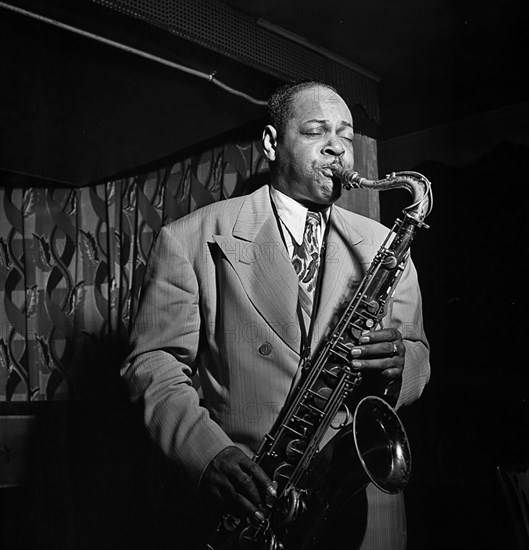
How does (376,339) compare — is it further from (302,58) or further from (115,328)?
(115,328)

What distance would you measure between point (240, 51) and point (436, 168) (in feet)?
2.44

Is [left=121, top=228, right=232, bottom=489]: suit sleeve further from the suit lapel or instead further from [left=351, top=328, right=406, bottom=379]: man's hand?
[left=351, top=328, right=406, bottom=379]: man's hand

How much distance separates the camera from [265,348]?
149 centimetres

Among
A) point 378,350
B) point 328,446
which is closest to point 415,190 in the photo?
point 378,350

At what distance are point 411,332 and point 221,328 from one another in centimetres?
51

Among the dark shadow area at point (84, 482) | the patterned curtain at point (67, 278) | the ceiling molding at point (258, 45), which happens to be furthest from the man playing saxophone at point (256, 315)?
the patterned curtain at point (67, 278)

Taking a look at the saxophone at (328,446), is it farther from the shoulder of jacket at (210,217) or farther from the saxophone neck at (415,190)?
the shoulder of jacket at (210,217)

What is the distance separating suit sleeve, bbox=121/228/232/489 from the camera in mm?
1400

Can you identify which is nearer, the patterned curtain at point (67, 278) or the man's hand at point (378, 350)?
the man's hand at point (378, 350)

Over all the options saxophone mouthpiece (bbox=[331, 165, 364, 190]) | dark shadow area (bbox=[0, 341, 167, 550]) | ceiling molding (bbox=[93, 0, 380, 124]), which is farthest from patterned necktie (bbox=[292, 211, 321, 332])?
dark shadow area (bbox=[0, 341, 167, 550])

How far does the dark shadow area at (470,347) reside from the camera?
177 centimetres

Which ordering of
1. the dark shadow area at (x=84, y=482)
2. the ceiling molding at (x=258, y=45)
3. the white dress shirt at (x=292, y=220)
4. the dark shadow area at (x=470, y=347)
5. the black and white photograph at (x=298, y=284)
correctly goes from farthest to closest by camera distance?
the dark shadow area at (x=84, y=482) < the ceiling molding at (x=258, y=45) < the dark shadow area at (x=470, y=347) < the white dress shirt at (x=292, y=220) < the black and white photograph at (x=298, y=284)

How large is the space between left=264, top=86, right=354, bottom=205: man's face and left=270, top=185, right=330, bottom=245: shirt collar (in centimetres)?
2

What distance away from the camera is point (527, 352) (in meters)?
1.74
